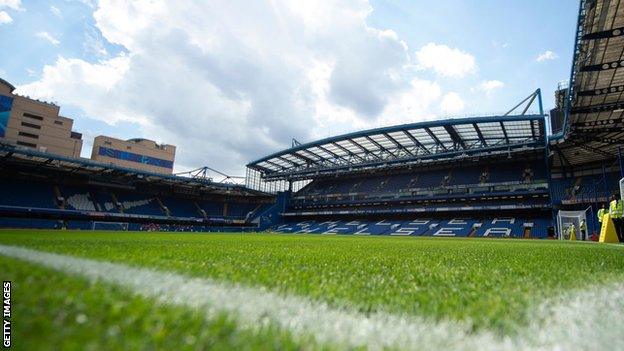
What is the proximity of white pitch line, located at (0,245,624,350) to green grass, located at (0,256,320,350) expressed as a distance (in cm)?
7

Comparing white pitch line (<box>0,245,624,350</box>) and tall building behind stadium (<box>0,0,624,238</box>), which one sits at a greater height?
tall building behind stadium (<box>0,0,624,238</box>)

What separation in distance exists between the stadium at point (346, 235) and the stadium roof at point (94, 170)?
0.25 meters

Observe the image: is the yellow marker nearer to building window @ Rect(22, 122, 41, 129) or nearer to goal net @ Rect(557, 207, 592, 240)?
goal net @ Rect(557, 207, 592, 240)

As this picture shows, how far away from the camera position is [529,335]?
2.95 ft

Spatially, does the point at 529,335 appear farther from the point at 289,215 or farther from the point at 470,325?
the point at 289,215

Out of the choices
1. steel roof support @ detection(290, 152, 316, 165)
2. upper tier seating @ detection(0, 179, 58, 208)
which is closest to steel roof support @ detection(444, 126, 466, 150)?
steel roof support @ detection(290, 152, 316, 165)

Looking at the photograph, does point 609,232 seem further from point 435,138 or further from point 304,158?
point 304,158

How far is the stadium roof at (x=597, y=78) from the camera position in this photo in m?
10.9

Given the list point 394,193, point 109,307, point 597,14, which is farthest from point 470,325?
point 394,193

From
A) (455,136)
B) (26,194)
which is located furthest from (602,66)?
(26,194)

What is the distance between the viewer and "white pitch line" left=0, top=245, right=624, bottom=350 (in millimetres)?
820

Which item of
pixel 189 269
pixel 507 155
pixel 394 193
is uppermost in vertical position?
pixel 507 155

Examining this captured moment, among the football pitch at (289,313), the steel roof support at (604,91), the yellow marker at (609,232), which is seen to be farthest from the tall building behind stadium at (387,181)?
the football pitch at (289,313)

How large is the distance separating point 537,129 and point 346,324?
101ft
